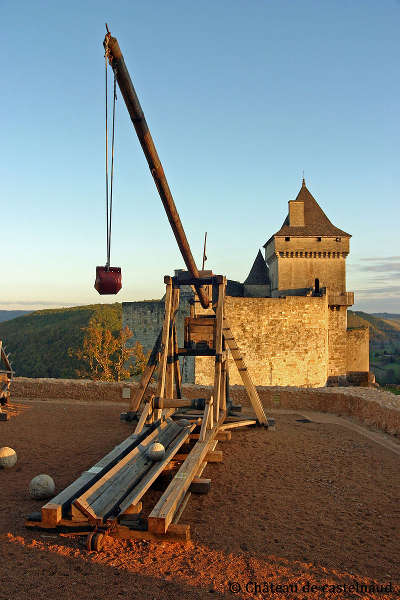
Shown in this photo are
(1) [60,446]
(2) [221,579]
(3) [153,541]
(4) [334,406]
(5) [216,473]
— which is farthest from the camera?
(4) [334,406]

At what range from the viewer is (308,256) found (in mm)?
29562

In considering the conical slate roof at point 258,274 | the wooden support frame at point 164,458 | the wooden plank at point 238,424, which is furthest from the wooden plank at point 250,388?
the conical slate roof at point 258,274

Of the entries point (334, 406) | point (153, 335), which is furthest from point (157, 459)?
point (153, 335)

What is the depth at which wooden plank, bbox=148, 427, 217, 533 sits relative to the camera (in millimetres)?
3971

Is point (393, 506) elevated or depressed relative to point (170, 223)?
depressed

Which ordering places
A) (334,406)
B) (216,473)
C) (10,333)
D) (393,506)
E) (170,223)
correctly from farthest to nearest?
(10,333) < (334,406) < (170,223) < (216,473) < (393,506)

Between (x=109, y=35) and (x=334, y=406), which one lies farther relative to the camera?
(x=334, y=406)

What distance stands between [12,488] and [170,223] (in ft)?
13.0

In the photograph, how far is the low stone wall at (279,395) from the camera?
959 cm

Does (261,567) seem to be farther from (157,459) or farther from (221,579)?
(157,459)

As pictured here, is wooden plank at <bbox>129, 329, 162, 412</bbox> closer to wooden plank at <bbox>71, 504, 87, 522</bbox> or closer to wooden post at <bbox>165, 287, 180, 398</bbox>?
wooden post at <bbox>165, 287, 180, 398</bbox>

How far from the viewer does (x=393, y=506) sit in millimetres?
5027

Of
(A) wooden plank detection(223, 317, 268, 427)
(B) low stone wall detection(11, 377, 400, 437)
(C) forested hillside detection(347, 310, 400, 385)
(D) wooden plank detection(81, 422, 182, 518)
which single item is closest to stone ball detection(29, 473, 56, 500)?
(D) wooden plank detection(81, 422, 182, 518)

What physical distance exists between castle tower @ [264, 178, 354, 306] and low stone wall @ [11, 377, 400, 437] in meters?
18.5
